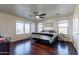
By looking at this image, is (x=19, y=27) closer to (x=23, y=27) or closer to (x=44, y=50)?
(x=23, y=27)

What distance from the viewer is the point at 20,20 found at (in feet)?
14.7

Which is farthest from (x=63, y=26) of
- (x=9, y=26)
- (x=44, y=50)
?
(x=9, y=26)

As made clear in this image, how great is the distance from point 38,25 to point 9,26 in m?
1.71

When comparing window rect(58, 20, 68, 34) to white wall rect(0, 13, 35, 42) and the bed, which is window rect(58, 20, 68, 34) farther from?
white wall rect(0, 13, 35, 42)

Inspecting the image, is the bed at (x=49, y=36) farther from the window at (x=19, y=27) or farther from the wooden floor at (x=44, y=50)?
the window at (x=19, y=27)

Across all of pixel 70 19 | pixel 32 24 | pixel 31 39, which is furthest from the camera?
pixel 31 39

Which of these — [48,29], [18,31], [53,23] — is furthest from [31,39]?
[53,23]

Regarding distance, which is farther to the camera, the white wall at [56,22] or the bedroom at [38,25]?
the white wall at [56,22]

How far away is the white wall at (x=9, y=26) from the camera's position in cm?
405

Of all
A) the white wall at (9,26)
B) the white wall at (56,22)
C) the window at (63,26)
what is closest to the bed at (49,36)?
the white wall at (56,22)

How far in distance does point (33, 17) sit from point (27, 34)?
3.75 feet

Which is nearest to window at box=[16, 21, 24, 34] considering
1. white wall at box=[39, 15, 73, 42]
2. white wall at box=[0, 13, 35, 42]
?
white wall at box=[0, 13, 35, 42]

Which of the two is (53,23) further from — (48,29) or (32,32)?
(32,32)

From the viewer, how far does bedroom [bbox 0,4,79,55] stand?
10.1ft
